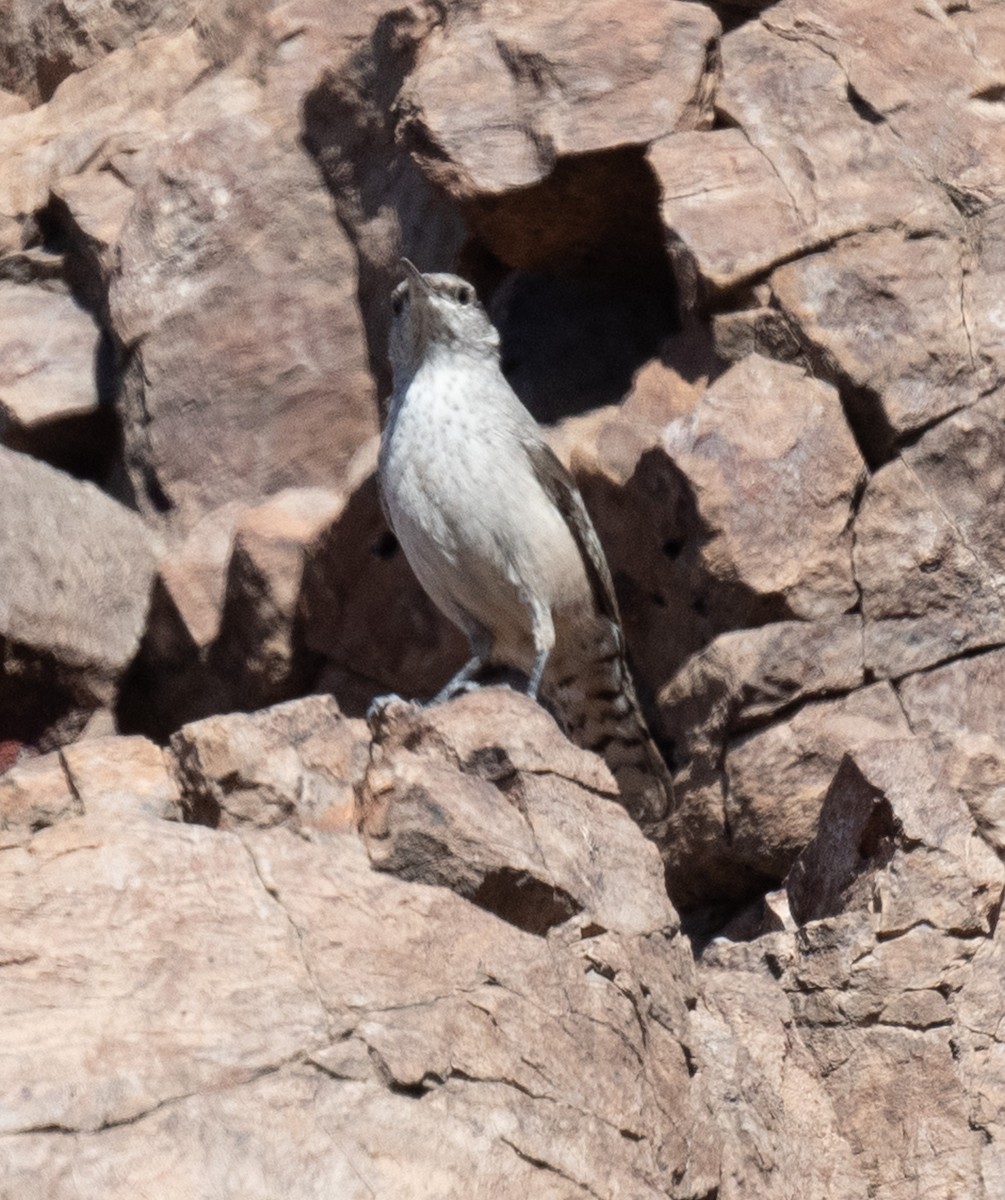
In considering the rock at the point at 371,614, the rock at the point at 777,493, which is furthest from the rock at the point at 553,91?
the rock at the point at 371,614

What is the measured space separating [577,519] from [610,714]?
33.4 inches

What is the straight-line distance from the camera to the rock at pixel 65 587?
844 cm

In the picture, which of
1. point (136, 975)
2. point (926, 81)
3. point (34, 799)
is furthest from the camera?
point (926, 81)

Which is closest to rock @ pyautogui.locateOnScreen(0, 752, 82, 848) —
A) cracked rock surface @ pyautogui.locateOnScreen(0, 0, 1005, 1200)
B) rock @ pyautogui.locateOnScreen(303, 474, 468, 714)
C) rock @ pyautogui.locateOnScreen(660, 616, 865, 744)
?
cracked rock surface @ pyautogui.locateOnScreen(0, 0, 1005, 1200)

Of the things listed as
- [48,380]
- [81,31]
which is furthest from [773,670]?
[81,31]

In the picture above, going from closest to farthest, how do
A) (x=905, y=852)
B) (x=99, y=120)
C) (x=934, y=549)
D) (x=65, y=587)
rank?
(x=905, y=852)
(x=934, y=549)
(x=65, y=587)
(x=99, y=120)

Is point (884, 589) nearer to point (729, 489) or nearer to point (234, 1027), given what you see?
point (729, 489)

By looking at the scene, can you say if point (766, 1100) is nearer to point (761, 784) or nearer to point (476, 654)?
Result: point (761, 784)

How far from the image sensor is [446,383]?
8031mm

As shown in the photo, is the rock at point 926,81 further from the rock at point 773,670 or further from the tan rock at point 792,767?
the tan rock at point 792,767

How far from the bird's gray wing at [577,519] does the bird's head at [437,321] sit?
2.04 ft

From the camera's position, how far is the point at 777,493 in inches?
306

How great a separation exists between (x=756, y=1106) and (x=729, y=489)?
119 inches

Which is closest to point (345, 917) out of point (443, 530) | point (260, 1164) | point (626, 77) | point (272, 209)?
point (260, 1164)
